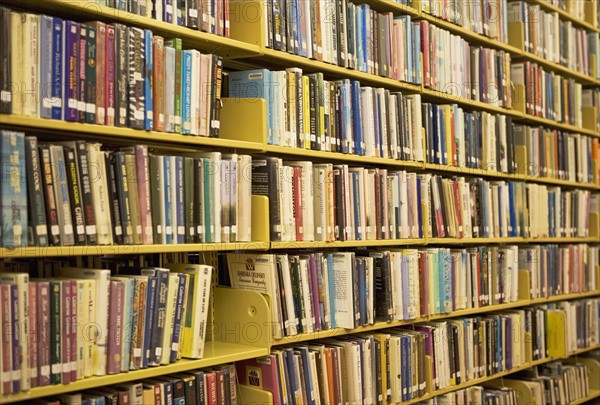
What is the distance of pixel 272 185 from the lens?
255cm

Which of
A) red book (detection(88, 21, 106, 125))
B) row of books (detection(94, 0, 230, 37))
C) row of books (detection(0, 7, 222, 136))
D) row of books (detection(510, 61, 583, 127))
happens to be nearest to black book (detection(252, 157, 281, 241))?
row of books (detection(0, 7, 222, 136))

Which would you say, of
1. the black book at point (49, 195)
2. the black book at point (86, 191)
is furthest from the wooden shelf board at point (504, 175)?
the black book at point (49, 195)

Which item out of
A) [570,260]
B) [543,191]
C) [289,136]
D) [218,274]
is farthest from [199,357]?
[570,260]

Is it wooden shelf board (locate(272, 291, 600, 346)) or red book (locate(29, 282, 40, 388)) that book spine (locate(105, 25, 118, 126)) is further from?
wooden shelf board (locate(272, 291, 600, 346))

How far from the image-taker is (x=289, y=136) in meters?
2.63

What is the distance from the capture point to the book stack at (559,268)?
395 cm

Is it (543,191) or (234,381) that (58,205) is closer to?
(234,381)

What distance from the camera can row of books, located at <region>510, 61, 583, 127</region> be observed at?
4.02 metres

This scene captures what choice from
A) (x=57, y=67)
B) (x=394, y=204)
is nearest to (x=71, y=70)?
(x=57, y=67)

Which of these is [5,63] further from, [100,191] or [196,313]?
[196,313]

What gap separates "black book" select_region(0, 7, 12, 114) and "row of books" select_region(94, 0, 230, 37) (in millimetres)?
287

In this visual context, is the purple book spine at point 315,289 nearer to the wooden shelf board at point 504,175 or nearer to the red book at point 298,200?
the red book at point 298,200

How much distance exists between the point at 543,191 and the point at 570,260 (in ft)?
1.66

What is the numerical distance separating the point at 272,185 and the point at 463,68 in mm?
1439
